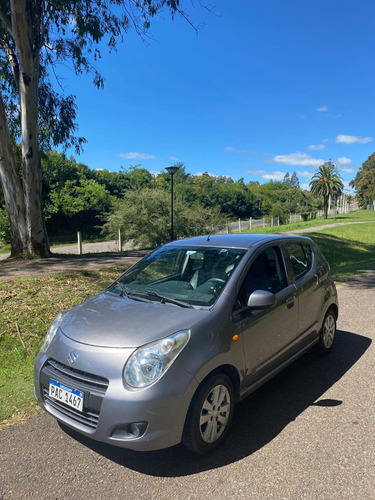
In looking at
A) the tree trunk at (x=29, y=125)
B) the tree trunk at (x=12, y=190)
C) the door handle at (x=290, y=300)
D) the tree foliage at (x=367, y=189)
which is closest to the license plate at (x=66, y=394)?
the door handle at (x=290, y=300)

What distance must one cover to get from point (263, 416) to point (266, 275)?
4.26ft

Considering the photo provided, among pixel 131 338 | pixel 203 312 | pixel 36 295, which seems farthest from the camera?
pixel 36 295

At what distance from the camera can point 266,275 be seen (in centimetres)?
357

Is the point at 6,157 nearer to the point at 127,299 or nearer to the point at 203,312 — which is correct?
the point at 127,299

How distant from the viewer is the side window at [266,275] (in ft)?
10.6

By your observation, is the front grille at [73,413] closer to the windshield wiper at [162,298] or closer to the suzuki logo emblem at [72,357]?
the suzuki logo emblem at [72,357]

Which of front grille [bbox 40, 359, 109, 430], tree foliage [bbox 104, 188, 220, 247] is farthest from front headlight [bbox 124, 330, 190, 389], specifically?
tree foliage [bbox 104, 188, 220, 247]

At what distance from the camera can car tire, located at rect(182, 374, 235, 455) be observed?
2471 millimetres

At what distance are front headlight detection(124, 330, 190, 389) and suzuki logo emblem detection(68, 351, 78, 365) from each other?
1.43ft

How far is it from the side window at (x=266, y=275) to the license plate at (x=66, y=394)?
1.51m

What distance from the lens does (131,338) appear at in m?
2.54

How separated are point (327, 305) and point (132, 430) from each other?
2948 mm

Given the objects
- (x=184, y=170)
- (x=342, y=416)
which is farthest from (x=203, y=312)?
(x=184, y=170)

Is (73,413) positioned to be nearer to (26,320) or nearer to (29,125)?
(26,320)
